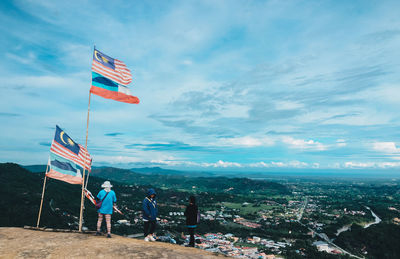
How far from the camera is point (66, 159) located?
1549 centimetres

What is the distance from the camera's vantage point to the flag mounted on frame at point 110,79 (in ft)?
54.2

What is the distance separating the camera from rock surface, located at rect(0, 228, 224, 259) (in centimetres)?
1011

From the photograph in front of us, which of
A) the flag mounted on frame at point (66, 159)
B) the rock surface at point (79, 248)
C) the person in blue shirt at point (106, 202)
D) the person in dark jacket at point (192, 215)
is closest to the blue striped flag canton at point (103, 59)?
the flag mounted on frame at point (66, 159)

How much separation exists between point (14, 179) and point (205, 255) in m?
122

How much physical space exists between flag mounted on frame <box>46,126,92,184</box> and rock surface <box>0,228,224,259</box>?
3645mm

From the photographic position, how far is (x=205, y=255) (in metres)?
10.9

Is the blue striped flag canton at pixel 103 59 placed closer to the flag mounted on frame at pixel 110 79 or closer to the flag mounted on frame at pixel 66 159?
the flag mounted on frame at pixel 110 79

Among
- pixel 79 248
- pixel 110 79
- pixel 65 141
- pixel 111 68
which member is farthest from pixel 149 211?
pixel 111 68

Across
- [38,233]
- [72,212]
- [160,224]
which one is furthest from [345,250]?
[72,212]

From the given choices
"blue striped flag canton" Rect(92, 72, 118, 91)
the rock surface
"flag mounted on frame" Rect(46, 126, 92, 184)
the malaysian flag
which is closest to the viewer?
the rock surface

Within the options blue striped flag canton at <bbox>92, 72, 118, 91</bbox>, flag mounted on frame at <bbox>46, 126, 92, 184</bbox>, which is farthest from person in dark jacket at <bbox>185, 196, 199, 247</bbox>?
blue striped flag canton at <bbox>92, 72, 118, 91</bbox>

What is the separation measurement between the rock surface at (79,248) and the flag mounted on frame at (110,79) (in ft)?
30.3

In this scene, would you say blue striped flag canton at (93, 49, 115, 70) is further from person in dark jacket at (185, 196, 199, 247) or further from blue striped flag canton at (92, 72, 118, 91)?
person in dark jacket at (185, 196, 199, 247)

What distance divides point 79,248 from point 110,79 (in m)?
11.3
